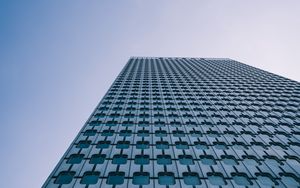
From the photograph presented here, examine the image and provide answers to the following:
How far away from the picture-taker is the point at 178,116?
34.9m

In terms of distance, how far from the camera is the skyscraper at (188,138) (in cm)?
2283

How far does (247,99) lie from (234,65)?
28.5 m

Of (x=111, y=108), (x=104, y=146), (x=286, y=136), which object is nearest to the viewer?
(x=104, y=146)

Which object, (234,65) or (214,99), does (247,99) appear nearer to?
(214,99)

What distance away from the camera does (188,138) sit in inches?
1155

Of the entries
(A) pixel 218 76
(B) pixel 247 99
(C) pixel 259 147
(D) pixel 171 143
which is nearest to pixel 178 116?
(D) pixel 171 143

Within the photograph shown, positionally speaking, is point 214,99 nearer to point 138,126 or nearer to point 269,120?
point 269,120

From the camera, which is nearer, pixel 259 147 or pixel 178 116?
pixel 259 147

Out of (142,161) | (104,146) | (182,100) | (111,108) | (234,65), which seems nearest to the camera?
(142,161)

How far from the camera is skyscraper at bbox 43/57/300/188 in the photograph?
2283cm

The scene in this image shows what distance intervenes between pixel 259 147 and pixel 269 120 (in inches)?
309

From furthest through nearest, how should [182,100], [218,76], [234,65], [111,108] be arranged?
[234,65] < [218,76] < [182,100] < [111,108]

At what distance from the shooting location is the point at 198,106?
38531mm

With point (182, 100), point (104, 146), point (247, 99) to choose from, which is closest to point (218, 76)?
point (247, 99)
